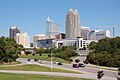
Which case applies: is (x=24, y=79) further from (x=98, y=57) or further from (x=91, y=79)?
(x=98, y=57)

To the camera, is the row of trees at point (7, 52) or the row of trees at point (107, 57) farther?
the row of trees at point (7, 52)

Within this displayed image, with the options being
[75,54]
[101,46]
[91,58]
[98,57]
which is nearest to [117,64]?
[98,57]

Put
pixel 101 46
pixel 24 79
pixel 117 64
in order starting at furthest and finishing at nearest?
pixel 101 46, pixel 117 64, pixel 24 79

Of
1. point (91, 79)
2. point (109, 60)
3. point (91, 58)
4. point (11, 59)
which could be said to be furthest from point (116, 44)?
point (91, 79)

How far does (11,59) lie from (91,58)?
3215cm

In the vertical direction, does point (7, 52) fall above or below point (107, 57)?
above

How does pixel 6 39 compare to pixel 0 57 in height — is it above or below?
above

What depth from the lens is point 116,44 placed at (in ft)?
427

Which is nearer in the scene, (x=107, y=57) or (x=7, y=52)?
(x=107, y=57)

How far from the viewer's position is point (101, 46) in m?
130

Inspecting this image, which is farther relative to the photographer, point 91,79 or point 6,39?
point 6,39

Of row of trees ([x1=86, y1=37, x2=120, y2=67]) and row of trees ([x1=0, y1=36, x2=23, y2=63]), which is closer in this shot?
row of trees ([x1=86, y1=37, x2=120, y2=67])

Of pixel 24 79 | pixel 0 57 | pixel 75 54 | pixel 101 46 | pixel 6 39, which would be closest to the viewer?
pixel 24 79

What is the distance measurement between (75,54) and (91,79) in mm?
112311
